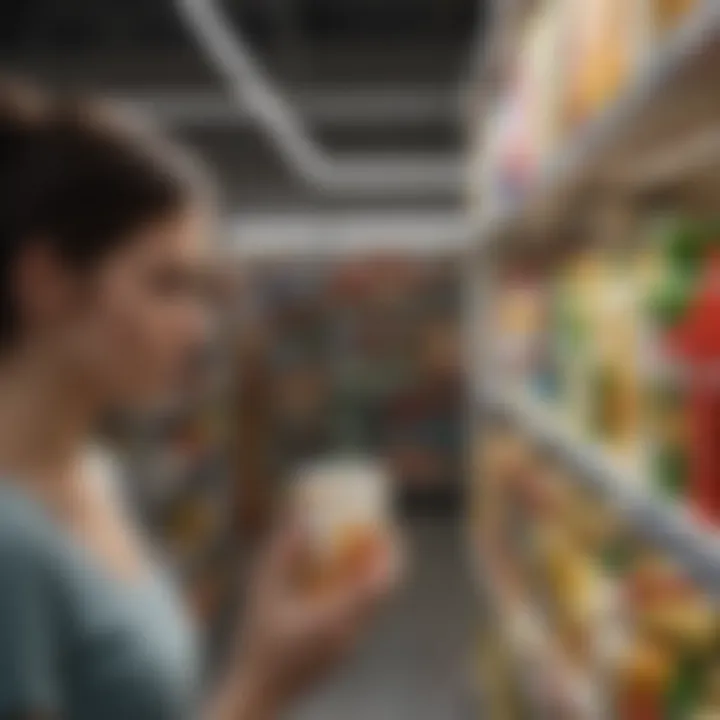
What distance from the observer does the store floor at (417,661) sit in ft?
20.0

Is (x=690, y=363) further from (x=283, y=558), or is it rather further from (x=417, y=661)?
(x=417, y=661)

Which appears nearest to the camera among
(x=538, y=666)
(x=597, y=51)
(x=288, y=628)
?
(x=288, y=628)

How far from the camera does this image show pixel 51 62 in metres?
9.33

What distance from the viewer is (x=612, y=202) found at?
376 centimetres

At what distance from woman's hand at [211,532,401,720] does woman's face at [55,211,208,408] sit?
30cm

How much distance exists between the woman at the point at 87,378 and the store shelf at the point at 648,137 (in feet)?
2.03

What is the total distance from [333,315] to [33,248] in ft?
28.9

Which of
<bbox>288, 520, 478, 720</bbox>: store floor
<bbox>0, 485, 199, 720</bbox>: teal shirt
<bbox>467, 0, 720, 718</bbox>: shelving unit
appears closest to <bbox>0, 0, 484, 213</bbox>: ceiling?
<bbox>288, 520, 478, 720</bbox>: store floor

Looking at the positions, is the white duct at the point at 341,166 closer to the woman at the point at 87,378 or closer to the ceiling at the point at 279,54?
the ceiling at the point at 279,54

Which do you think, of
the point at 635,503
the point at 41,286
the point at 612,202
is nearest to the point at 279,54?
the point at 612,202

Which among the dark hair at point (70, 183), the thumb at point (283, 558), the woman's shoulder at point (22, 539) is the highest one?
the dark hair at point (70, 183)

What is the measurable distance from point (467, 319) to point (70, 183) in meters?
4.37

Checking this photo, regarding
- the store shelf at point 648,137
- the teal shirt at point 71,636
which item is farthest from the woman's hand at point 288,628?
the store shelf at point 648,137

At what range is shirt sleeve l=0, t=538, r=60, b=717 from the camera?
1.74 meters
